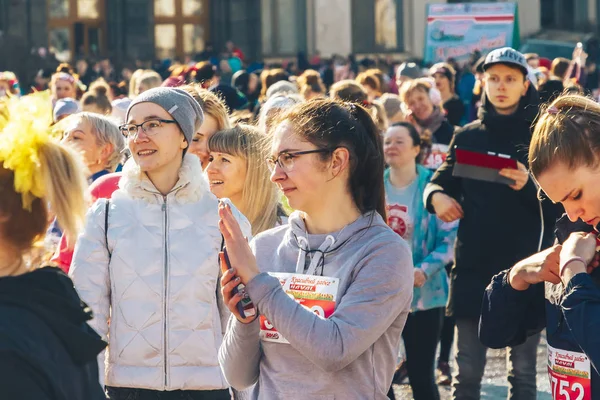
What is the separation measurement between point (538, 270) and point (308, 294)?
24.7 inches

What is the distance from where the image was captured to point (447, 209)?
590 cm

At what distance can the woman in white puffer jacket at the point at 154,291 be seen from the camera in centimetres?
434

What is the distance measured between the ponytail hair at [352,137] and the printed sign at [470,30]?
806 inches

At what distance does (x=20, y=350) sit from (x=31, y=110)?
607 millimetres

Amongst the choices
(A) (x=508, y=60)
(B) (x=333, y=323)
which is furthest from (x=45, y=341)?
(A) (x=508, y=60)

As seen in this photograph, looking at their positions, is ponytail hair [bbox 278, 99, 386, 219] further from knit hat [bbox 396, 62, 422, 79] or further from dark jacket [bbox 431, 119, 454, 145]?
knit hat [bbox 396, 62, 422, 79]

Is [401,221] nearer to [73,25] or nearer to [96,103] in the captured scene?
[96,103]

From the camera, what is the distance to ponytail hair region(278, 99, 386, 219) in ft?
11.2

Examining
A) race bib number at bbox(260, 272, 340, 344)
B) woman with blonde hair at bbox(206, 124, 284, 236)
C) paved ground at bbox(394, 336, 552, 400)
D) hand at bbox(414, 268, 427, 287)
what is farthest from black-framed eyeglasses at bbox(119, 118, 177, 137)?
paved ground at bbox(394, 336, 552, 400)

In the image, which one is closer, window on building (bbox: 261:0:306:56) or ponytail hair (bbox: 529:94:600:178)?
ponytail hair (bbox: 529:94:600:178)

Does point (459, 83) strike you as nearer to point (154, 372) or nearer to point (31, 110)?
point (154, 372)

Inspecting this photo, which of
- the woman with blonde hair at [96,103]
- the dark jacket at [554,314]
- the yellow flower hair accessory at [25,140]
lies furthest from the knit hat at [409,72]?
the yellow flower hair accessory at [25,140]

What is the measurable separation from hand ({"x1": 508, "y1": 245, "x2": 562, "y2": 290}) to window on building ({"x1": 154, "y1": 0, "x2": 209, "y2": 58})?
3485cm

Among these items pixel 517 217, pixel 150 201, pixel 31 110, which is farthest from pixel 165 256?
pixel 517 217
